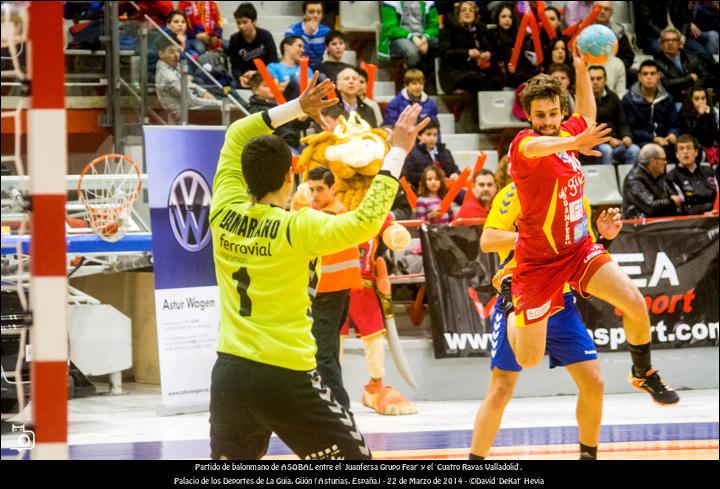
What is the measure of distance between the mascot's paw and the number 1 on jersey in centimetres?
483

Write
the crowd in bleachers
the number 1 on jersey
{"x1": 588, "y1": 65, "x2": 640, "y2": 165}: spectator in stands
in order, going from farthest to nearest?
{"x1": 588, "y1": 65, "x2": 640, "y2": 165}: spectator in stands, the crowd in bleachers, the number 1 on jersey

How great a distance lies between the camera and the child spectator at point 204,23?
42.0ft


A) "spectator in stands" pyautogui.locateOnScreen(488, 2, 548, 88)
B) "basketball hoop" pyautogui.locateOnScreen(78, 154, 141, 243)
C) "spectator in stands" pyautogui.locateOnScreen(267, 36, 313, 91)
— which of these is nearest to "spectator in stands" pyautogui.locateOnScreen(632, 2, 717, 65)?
"spectator in stands" pyautogui.locateOnScreen(488, 2, 548, 88)

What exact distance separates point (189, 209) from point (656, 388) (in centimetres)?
433

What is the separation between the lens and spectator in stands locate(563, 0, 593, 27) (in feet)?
47.7

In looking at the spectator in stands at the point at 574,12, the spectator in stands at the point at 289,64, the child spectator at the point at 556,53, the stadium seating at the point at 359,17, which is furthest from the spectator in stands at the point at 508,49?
the spectator in stands at the point at 289,64

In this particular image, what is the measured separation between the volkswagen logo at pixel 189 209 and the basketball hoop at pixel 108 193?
1.06 ft

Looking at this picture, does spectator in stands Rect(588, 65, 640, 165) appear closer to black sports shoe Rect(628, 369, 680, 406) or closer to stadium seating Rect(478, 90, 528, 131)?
stadium seating Rect(478, 90, 528, 131)

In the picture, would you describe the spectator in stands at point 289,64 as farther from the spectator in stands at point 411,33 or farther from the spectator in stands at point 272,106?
the spectator in stands at point 411,33

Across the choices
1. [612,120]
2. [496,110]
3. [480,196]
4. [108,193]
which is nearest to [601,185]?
[612,120]

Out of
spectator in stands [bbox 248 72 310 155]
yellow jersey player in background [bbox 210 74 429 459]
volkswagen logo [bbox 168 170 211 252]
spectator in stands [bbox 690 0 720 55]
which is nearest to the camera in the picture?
yellow jersey player in background [bbox 210 74 429 459]

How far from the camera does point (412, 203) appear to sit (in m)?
10.8

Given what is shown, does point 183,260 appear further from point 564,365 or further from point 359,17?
point 359,17
